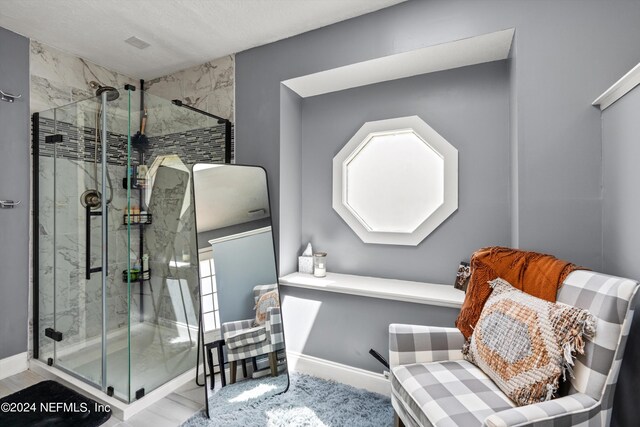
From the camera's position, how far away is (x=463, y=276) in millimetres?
2008

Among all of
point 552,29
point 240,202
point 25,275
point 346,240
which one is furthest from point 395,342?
point 25,275

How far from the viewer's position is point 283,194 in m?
2.39

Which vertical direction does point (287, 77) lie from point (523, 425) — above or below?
above

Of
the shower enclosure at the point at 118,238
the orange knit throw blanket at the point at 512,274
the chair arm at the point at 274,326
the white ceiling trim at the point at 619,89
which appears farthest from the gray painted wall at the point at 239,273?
the white ceiling trim at the point at 619,89

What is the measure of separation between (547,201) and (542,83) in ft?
1.98

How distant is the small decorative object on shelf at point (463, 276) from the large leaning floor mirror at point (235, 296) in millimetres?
1227

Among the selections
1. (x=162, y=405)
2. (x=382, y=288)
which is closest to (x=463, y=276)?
(x=382, y=288)

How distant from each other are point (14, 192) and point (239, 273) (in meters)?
1.78

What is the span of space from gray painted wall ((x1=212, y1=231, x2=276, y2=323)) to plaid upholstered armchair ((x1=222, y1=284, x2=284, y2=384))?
0.05 m

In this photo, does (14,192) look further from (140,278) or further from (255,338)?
(255,338)

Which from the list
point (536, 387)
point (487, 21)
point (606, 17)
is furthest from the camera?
point (487, 21)

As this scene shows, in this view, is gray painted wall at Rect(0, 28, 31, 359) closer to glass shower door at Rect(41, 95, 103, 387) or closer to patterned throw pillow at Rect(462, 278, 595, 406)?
glass shower door at Rect(41, 95, 103, 387)

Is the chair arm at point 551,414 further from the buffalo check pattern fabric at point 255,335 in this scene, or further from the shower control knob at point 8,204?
the shower control knob at point 8,204

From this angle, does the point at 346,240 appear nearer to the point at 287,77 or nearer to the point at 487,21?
the point at 287,77
